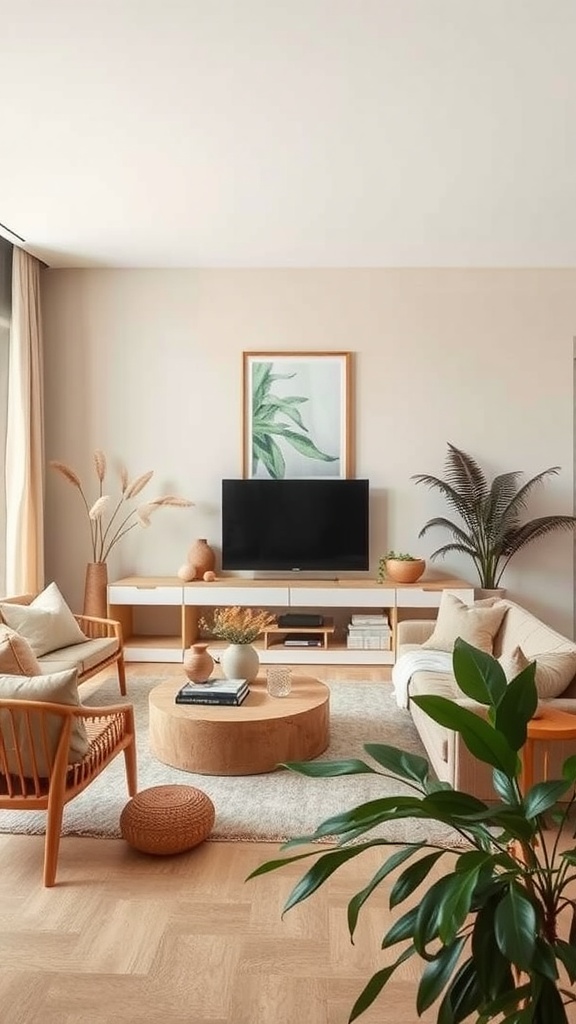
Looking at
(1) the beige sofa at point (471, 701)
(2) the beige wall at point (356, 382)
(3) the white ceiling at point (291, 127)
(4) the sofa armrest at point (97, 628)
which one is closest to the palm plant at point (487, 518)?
(2) the beige wall at point (356, 382)

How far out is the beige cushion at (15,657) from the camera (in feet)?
8.91

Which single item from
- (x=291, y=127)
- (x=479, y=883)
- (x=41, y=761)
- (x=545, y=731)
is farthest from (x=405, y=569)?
(x=479, y=883)

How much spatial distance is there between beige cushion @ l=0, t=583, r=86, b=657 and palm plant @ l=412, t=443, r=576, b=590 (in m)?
2.76

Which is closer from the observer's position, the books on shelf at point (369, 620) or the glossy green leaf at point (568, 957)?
the glossy green leaf at point (568, 957)

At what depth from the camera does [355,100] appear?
3.21m

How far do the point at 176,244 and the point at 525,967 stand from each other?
5.05m

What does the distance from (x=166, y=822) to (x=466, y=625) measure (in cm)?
214

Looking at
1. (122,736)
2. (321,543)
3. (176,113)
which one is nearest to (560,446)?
(321,543)

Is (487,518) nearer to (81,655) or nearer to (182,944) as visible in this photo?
(81,655)

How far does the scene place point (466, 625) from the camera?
408 centimetres

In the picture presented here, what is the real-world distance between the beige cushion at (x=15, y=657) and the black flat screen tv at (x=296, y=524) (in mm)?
2890

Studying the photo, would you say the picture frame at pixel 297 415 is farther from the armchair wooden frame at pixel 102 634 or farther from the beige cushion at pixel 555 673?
the beige cushion at pixel 555 673

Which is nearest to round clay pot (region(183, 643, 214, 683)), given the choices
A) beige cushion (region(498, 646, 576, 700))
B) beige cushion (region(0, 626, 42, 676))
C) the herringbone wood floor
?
beige cushion (region(0, 626, 42, 676))

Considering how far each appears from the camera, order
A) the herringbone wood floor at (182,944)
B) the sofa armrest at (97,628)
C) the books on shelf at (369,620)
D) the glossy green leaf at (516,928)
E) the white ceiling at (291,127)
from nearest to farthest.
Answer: the glossy green leaf at (516,928) → the herringbone wood floor at (182,944) → the white ceiling at (291,127) → the sofa armrest at (97,628) → the books on shelf at (369,620)
